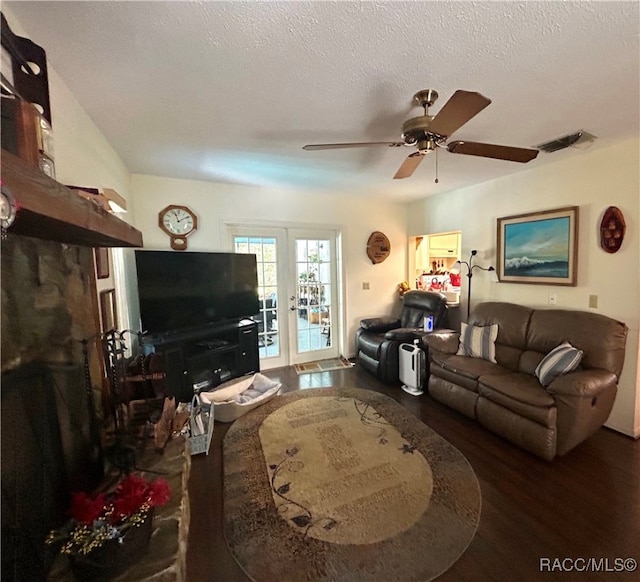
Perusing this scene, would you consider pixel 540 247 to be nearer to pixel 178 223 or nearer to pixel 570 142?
pixel 570 142

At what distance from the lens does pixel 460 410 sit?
2766mm

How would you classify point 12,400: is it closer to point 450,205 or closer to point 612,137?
point 612,137

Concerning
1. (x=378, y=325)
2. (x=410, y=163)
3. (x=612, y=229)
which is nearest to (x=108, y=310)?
(x=410, y=163)

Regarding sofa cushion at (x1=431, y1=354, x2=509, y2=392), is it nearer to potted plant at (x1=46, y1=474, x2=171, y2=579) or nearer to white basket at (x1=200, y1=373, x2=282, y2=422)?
white basket at (x1=200, y1=373, x2=282, y2=422)

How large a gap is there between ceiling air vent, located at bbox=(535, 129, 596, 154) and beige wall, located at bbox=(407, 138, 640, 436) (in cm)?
24

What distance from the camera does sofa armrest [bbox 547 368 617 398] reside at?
2059 millimetres

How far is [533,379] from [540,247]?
1404 millimetres

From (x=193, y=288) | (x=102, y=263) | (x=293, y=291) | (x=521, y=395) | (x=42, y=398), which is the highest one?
(x=102, y=263)

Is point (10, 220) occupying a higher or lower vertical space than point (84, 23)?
lower

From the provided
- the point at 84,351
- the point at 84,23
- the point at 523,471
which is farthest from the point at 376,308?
the point at 84,23

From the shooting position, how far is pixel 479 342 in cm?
306

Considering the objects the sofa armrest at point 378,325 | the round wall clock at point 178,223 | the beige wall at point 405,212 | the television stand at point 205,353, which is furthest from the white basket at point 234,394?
the round wall clock at point 178,223

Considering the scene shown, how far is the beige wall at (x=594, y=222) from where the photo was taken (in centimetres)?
244

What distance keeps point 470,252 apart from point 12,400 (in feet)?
13.7
